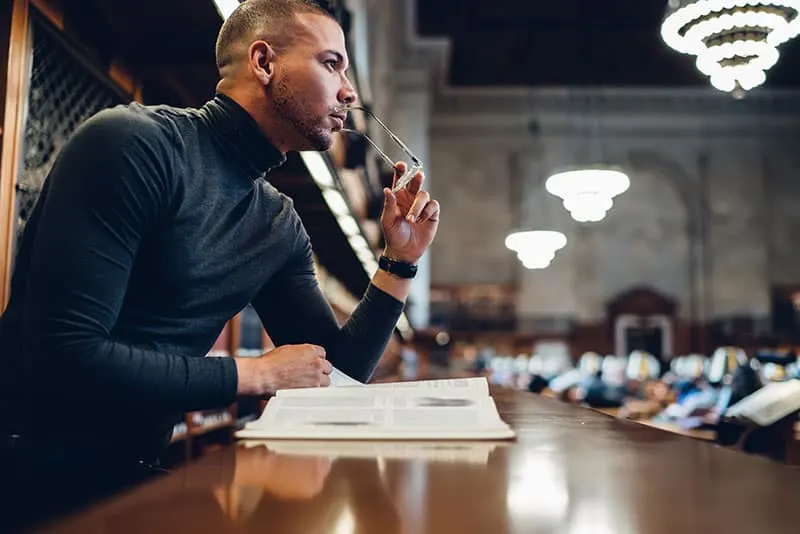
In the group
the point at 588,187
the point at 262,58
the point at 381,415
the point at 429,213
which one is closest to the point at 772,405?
the point at 429,213

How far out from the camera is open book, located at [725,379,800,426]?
2.12 metres

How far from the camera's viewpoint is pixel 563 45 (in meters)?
10.7

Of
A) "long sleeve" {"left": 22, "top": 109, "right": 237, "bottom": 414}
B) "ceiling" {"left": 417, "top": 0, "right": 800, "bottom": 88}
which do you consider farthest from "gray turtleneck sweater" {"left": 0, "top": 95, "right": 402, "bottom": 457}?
"ceiling" {"left": 417, "top": 0, "right": 800, "bottom": 88}

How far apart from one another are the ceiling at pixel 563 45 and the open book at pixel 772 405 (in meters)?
7.93

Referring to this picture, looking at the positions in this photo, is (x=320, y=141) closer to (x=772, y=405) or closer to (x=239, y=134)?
(x=239, y=134)

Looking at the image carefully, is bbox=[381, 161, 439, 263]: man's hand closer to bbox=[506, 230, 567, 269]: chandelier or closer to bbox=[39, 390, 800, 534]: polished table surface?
bbox=[39, 390, 800, 534]: polished table surface

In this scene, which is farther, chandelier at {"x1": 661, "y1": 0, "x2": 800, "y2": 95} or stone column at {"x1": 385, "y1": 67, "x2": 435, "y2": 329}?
stone column at {"x1": 385, "y1": 67, "x2": 435, "y2": 329}

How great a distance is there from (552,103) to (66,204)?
510 inches

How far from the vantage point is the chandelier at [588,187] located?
20.7ft

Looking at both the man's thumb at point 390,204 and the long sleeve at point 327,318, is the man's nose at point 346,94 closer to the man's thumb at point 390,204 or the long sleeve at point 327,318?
the man's thumb at point 390,204

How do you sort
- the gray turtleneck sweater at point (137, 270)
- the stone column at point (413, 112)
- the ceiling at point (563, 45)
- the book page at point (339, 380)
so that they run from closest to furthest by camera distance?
the gray turtleneck sweater at point (137, 270) → the book page at point (339, 380) → the ceiling at point (563, 45) → the stone column at point (413, 112)

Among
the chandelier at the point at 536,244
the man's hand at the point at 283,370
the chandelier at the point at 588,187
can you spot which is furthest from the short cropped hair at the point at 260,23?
the chandelier at the point at 536,244

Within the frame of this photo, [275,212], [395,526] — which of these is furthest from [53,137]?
[395,526]

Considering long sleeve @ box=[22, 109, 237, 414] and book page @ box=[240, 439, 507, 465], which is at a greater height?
long sleeve @ box=[22, 109, 237, 414]
